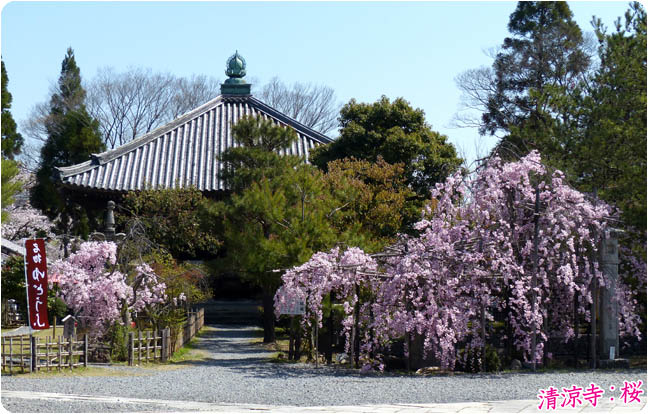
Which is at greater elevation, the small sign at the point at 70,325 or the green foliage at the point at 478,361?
the small sign at the point at 70,325

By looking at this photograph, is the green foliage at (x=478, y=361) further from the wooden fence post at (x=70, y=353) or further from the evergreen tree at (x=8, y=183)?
the evergreen tree at (x=8, y=183)

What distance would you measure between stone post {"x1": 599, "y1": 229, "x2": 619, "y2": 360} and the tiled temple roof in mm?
12456

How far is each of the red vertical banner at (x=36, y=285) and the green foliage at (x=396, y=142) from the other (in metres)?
10.3

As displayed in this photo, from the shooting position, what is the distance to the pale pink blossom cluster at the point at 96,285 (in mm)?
15109

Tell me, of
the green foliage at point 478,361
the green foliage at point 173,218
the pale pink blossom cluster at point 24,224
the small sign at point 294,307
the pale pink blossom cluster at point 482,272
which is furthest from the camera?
the pale pink blossom cluster at point 24,224

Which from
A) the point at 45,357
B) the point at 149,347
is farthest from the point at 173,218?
the point at 45,357

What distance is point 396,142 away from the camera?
2125cm

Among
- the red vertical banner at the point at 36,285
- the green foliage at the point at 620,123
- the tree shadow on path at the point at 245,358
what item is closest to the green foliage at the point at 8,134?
the tree shadow on path at the point at 245,358

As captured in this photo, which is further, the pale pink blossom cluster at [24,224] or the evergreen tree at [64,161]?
the pale pink blossom cluster at [24,224]

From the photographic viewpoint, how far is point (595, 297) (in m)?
14.0

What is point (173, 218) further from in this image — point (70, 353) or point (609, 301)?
point (609, 301)

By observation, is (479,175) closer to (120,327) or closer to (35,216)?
(120,327)

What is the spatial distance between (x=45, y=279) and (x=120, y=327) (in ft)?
10.0

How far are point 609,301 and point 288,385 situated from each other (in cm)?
572
